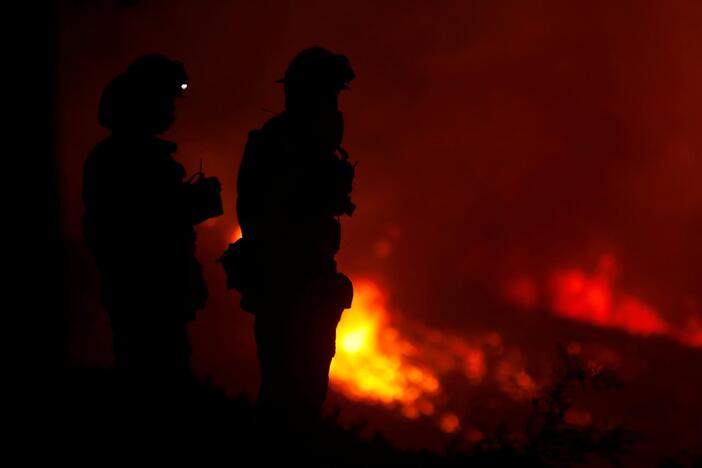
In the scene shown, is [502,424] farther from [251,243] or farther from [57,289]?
[57,289]

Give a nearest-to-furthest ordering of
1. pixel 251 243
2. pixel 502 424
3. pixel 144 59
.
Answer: pixel 144 59 → pixel 251 243 → pixel 502 424

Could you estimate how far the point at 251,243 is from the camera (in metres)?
5.14

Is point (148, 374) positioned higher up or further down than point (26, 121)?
further down

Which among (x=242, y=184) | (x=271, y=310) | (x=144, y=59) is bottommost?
(x=271, y=310)

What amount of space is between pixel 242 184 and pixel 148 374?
1.44 m

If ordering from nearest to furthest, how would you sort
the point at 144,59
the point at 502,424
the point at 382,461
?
the point at 144,59 < the point at 382,461 < the point at 502,424

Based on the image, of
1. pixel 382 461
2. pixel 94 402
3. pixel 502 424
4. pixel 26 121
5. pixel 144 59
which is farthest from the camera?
pixel 26 121

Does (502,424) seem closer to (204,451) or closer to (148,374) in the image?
(204,451)

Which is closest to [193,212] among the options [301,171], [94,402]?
[301,171]

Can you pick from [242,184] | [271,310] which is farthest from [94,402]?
[242,184]

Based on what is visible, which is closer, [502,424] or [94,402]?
[94,402]

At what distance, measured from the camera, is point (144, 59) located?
4805mm

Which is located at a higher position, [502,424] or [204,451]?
[502,424]

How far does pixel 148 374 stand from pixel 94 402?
1.28 metres
